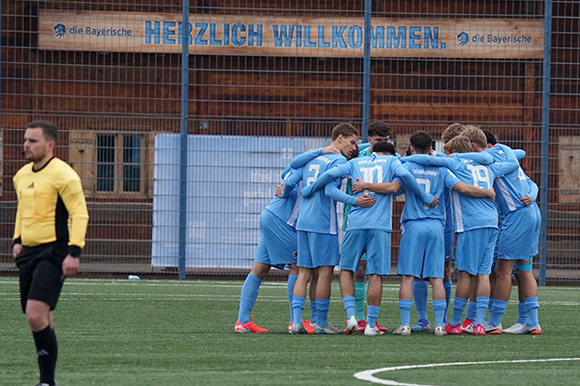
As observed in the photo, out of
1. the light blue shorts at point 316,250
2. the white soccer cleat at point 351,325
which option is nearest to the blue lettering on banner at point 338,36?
the light blue shorts at point 316,250

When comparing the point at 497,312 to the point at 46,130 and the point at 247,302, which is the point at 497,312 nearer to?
the point at 247,302

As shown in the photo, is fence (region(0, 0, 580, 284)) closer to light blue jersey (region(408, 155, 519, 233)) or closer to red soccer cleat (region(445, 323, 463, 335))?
light blue jersey (region(408, 155, 519, 233))

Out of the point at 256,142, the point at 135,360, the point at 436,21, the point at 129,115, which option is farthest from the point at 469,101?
the point at 135,360

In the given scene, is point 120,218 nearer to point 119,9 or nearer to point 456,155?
point 119,9

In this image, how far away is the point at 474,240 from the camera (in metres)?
10.1

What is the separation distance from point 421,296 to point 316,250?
3.87 feet

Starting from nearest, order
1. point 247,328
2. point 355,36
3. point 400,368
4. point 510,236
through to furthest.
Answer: point 400,368
point 247,328
point 510,236
point 355,36

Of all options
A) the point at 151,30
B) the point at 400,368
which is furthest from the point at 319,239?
the point at 151,30

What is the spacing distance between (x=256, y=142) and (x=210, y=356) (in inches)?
370

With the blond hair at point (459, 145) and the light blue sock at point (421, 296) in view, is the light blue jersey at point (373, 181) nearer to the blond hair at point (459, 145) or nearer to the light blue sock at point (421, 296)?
the blond hair at point (459, 145)

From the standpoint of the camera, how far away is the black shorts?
6.75 m

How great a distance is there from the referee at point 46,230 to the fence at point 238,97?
32.6 feet

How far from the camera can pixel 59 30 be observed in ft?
60.1

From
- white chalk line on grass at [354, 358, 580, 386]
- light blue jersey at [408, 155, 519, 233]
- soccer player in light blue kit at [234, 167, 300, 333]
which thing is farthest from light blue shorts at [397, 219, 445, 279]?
white chalk line on grass at [354, 358, 580, 386]
